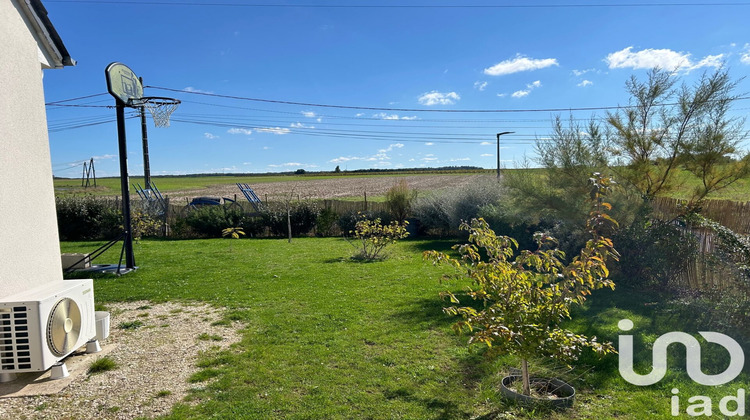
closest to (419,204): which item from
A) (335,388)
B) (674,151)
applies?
(674,151)

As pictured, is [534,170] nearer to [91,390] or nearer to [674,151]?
[674,151]

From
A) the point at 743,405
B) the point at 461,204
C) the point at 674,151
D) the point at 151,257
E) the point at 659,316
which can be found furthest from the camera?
the point at 461,204

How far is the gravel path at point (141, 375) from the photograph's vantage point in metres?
3.52

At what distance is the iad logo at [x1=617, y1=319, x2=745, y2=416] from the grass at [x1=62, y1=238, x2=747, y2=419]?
2.9 inches

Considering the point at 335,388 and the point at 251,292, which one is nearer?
the point at 335,388

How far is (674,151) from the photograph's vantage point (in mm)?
7965

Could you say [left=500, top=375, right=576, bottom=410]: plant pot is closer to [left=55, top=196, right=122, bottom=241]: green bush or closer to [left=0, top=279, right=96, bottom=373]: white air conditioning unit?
[left=0, top=279, right=96, bottom=373]: white air conditioning unit

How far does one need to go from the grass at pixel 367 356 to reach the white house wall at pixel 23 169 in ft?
6.39

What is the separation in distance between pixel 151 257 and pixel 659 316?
37.5 feet

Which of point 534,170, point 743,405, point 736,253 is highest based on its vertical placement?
point 534,170

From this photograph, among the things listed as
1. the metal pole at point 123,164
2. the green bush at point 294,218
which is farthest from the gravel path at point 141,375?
the green bush at point 294,218

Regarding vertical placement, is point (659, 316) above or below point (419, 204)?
below

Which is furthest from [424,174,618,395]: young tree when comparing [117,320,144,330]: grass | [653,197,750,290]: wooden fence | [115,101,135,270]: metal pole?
[115,101,135,270]: metal pole
